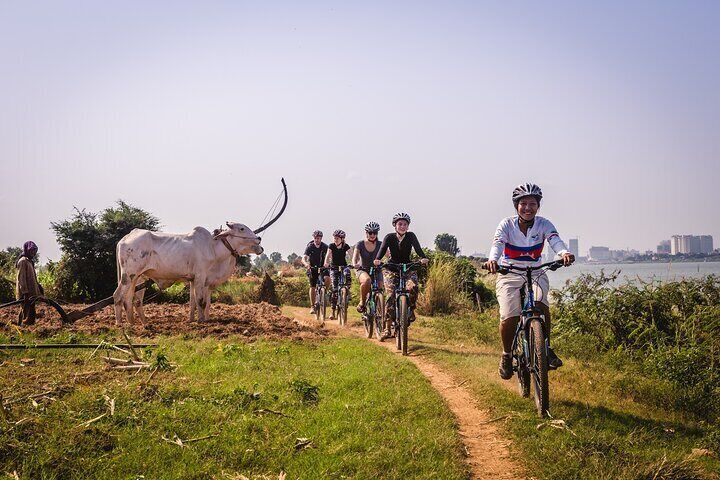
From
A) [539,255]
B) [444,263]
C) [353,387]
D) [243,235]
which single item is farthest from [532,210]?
[444,263]

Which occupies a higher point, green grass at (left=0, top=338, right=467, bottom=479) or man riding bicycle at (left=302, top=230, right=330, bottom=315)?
man riding bicycle at (left=302, top=230, right=330, bottom=315)

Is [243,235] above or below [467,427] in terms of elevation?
above

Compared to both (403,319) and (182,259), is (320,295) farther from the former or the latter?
(403,319)

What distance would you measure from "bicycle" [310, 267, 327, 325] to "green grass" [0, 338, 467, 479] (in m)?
6.89

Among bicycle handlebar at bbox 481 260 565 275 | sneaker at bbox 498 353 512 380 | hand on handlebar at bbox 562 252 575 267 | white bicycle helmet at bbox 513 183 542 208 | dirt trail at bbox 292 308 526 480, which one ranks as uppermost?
white bicycle helmet at bbox 513 183 542 208

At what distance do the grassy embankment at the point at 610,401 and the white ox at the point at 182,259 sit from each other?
5.23 meters

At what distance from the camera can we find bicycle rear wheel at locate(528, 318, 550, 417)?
5.87m

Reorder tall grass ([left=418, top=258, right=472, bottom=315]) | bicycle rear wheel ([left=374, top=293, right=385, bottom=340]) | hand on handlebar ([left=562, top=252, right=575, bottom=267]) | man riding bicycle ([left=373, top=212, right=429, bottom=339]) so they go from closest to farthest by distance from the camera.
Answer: hand on handlebar ([left=562, top=252, right=575, bottom=267]), man riding bicycle ([left=373, top=212, right=429, bottom=339]), bicycle rear wheel ([left=374, top=293, right=385, bottom=340]), tall grass ([left=418, top=258, right=472, bottom=315])

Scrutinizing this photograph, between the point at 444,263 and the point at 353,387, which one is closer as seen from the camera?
the point at 353,387

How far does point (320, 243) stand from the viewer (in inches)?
634

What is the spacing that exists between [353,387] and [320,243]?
29.8 ft

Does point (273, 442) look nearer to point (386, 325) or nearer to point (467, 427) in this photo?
point (467, 427)

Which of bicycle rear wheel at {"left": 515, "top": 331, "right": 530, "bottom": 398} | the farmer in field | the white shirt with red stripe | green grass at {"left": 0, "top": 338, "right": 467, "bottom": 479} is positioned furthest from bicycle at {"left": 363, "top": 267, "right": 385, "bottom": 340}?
the farmer in field

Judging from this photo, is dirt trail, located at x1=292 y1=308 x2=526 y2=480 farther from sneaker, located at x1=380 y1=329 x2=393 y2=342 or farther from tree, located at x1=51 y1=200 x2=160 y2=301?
tree, located at x1=51 y1=200 x2=160 y2=301
